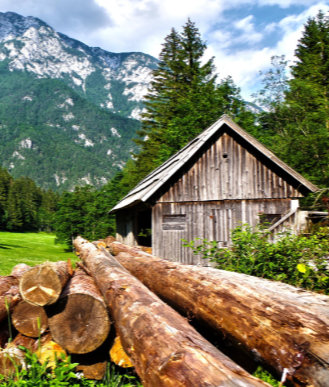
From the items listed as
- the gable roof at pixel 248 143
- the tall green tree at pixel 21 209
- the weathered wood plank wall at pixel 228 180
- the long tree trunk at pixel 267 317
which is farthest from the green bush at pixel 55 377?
the tall green tree at pixel 21 209

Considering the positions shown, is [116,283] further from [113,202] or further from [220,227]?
[113,202]

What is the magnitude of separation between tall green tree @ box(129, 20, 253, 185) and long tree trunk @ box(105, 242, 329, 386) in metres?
21.1

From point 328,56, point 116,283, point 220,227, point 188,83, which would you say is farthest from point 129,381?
→ point 328,56

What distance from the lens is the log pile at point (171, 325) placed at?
2.37 meters

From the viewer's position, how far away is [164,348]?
2.46 m

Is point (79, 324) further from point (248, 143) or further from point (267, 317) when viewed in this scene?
point (248, 143)

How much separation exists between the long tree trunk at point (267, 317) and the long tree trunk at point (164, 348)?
2.32 feet

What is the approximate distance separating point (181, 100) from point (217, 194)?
18.3 m

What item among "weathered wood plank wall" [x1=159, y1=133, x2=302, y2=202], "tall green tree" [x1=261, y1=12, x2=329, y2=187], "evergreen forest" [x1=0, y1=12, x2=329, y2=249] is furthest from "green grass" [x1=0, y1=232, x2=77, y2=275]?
"tall green tree" [x1=261, y1=12, x2=329, y2=187]

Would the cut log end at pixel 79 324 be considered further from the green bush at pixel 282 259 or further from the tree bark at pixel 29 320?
the green bush at pixel 282 259

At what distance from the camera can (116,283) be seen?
4.15 meters

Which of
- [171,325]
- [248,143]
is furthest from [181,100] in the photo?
[171,325]

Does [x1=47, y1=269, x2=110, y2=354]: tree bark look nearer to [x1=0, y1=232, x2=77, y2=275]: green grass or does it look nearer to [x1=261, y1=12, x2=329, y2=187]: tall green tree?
[x1=0, y1=232, x2=77, y2=275]: green grass

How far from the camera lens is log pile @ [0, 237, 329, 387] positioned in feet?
7.77
